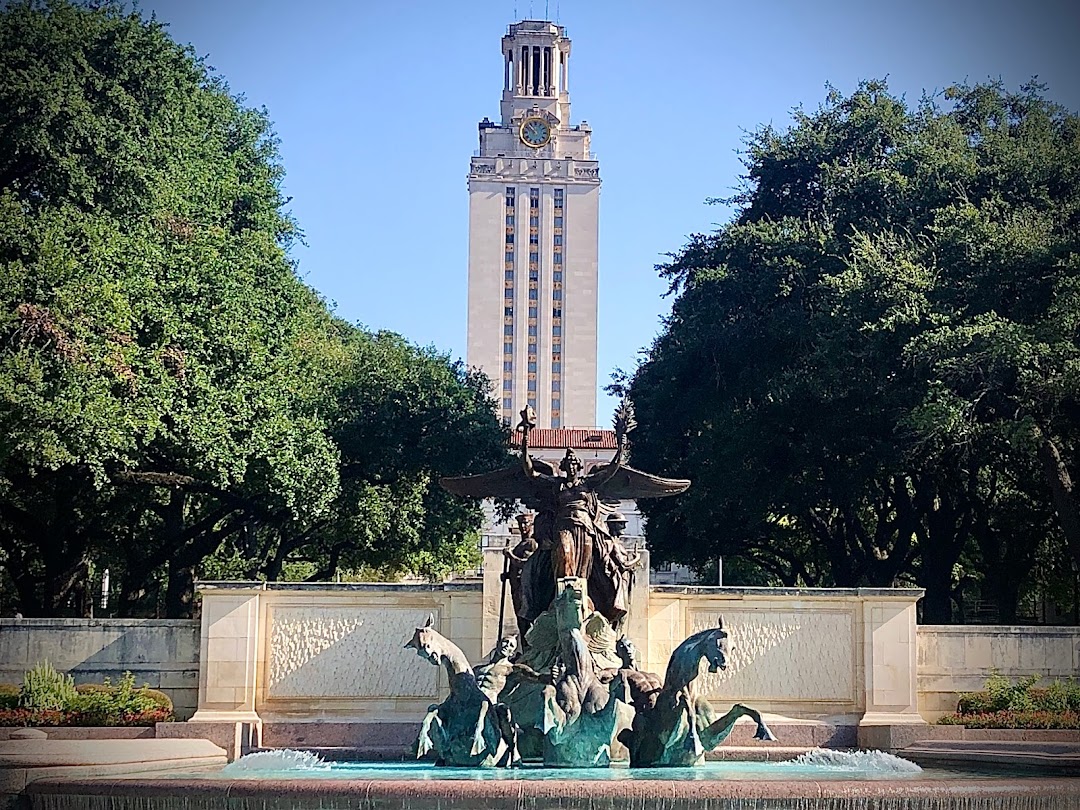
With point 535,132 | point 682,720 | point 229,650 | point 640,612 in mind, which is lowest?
point 682,720

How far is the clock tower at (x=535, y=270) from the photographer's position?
437 ft

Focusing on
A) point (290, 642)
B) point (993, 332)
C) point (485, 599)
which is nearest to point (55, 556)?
point (290, 642)

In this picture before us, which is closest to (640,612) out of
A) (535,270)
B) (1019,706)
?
(1019,706)

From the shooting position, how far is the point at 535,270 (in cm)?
13375

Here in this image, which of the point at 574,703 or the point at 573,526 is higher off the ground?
the point at 573,526

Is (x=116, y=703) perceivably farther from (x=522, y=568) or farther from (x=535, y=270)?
(x=535, y=270)

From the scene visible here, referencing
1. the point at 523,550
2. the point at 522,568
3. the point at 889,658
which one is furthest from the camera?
the point at 889,658

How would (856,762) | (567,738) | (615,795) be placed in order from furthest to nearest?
(856,762) < (567,738) < (615,795)

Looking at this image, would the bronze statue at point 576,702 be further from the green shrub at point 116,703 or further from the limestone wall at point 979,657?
the limestone wall at point 979,657

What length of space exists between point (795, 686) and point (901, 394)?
10372 millimetres

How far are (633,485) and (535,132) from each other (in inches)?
4553

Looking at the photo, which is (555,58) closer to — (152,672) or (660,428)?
(660,428)

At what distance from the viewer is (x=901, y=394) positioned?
112 feet

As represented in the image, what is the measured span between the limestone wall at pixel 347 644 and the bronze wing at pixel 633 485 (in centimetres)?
425
